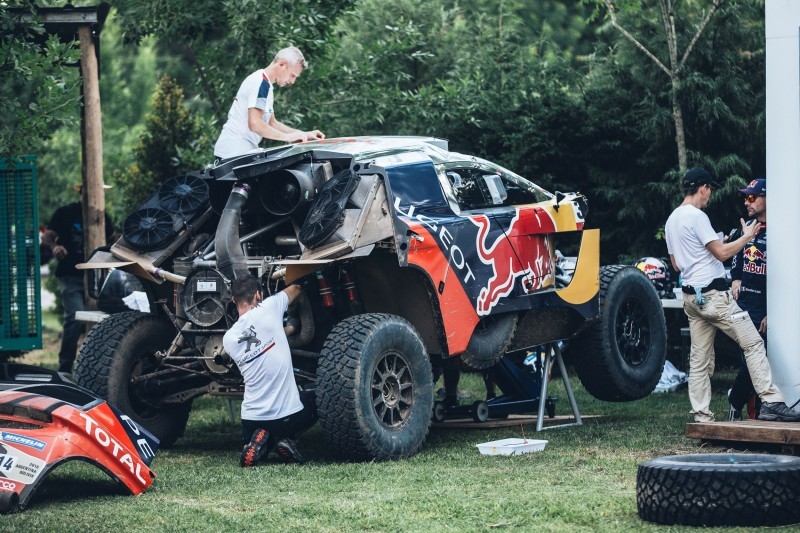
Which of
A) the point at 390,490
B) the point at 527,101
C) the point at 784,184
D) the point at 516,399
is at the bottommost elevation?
the point at 390,490

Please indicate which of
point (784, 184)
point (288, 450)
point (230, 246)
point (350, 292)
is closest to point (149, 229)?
point (230, 246)

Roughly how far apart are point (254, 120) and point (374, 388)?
254 cm

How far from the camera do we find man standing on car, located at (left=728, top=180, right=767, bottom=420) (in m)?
9.89

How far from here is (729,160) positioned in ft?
46.6

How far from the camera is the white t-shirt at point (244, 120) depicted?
33.4ft

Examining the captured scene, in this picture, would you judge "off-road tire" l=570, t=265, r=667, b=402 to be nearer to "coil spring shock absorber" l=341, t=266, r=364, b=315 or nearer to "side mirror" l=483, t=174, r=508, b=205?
"side mirror" l=483, t=174, r=508, b=205

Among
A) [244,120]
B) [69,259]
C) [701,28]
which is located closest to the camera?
[244,120]

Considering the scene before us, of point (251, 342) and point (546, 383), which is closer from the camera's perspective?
point (251, 342)

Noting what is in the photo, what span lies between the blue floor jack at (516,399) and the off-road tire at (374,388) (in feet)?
4.11

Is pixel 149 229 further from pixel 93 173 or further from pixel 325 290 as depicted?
pixel 93 173

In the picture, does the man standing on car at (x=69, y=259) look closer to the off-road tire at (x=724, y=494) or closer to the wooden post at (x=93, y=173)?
the wooden post at (x=93, y=173)

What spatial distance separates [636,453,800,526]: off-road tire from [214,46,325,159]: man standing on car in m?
4.81

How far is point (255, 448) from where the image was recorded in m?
8.91

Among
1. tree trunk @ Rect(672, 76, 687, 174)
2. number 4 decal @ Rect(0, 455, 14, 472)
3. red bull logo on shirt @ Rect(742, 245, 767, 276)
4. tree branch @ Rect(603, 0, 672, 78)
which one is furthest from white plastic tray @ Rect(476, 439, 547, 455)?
tree branch @ Rect(603, 0, 672, 78)
